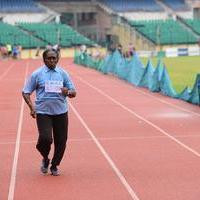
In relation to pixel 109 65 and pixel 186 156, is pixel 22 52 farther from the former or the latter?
pixel 186 156

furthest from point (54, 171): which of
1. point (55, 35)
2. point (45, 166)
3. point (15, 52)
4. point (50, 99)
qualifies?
point (55, 35)

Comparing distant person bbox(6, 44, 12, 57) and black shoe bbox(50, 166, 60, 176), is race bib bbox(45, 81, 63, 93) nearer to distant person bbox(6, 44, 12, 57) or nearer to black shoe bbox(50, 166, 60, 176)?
black shoe bbox(50, 166, 60, 176)

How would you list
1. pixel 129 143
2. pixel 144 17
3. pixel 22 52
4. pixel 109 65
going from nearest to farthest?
pixel 129 143 → pixel 109 65 → pixel 22 52 → pixel 144 17

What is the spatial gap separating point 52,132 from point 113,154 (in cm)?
201

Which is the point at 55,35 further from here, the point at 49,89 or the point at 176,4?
the point at 49,89

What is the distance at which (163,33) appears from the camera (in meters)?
61.5

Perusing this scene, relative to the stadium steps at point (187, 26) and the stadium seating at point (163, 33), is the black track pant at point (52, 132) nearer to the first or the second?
the stadium seating at point (163, 33)

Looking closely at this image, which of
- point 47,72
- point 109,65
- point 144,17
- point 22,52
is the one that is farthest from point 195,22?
point 47,72

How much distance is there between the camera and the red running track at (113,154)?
7.63m

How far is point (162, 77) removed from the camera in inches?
897

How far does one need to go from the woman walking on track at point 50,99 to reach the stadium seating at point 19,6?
5761 cm

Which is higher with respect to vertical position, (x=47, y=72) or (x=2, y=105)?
(x=47, y=72)

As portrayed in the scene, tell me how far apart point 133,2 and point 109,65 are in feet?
128

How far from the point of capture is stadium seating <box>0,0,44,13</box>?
214 feet
